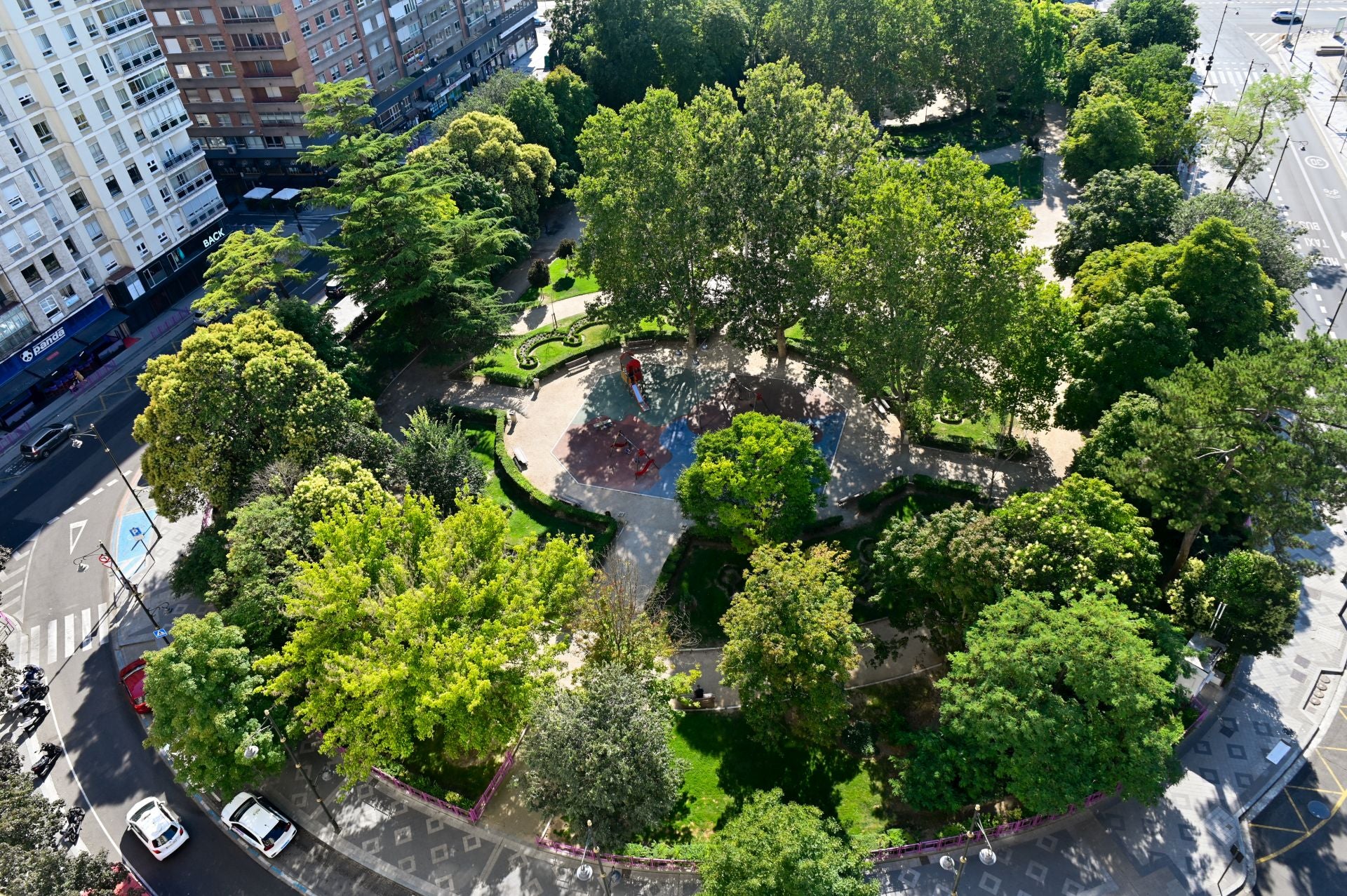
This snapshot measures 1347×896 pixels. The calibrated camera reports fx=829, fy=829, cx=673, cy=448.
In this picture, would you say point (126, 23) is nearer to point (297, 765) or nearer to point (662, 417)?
point (662, 417)

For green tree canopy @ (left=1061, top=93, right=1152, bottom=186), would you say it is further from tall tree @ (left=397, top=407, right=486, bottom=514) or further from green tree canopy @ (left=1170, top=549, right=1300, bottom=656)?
tall tree @ (left=397, top=407, right=486, bottom=514)

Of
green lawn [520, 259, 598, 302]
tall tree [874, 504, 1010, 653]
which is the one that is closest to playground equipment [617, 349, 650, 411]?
green lawn [520, 259, 598, 302]

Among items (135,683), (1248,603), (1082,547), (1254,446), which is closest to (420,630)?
(135,683)

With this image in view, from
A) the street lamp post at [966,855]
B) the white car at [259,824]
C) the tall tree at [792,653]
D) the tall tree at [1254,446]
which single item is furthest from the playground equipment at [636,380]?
the street lamp post at [966,855]

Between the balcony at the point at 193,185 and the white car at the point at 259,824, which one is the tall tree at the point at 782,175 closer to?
the white car at the point at 259,824

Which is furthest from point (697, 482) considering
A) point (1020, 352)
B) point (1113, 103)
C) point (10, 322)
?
point (1113, 103)
